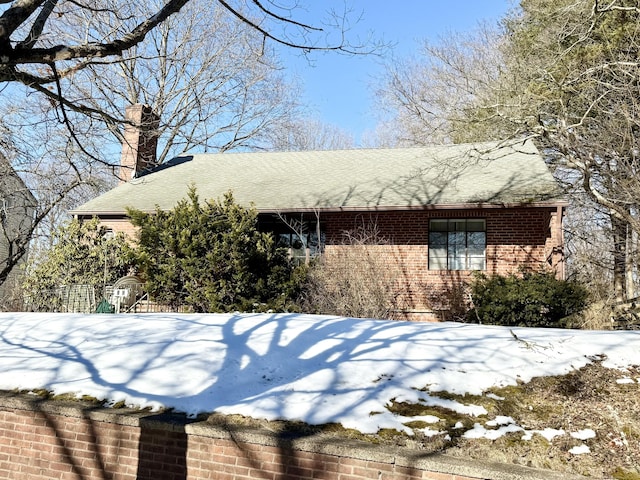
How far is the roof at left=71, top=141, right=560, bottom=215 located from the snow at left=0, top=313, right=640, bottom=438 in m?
6.22

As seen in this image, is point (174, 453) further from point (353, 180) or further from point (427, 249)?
point (353, 180)

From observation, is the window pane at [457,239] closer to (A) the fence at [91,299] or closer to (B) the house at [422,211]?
(B) the house at [422,211]

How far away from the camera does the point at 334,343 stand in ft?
21.2

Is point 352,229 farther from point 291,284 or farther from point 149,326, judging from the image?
point 149,326

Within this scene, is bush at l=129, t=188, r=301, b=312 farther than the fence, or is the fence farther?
the fence

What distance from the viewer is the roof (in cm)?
1325

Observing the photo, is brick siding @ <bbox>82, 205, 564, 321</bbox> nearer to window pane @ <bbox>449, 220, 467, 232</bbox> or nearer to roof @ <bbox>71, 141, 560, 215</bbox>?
window pane @ <bbox>449, 220, 467, 232</bbox>

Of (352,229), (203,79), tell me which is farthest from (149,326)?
(203,79)

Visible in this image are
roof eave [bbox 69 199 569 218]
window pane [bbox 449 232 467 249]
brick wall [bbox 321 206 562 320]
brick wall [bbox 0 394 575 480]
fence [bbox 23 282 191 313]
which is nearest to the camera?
brick wall [bbox 0 394 575 480]

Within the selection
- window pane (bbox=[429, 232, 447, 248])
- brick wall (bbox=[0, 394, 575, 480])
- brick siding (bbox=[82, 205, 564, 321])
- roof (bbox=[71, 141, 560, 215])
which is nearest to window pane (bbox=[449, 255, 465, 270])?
brick siding (bbox=[82, 205, 564, 321])

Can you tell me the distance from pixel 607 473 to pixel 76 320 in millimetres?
7293

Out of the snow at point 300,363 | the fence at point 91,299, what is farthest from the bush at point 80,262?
the snow at point 300,363

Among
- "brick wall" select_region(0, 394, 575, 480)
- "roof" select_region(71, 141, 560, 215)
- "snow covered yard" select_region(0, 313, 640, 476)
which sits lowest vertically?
"brick wall" select_region(0, 394, 575, 480)

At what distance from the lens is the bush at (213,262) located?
11.5 metres
